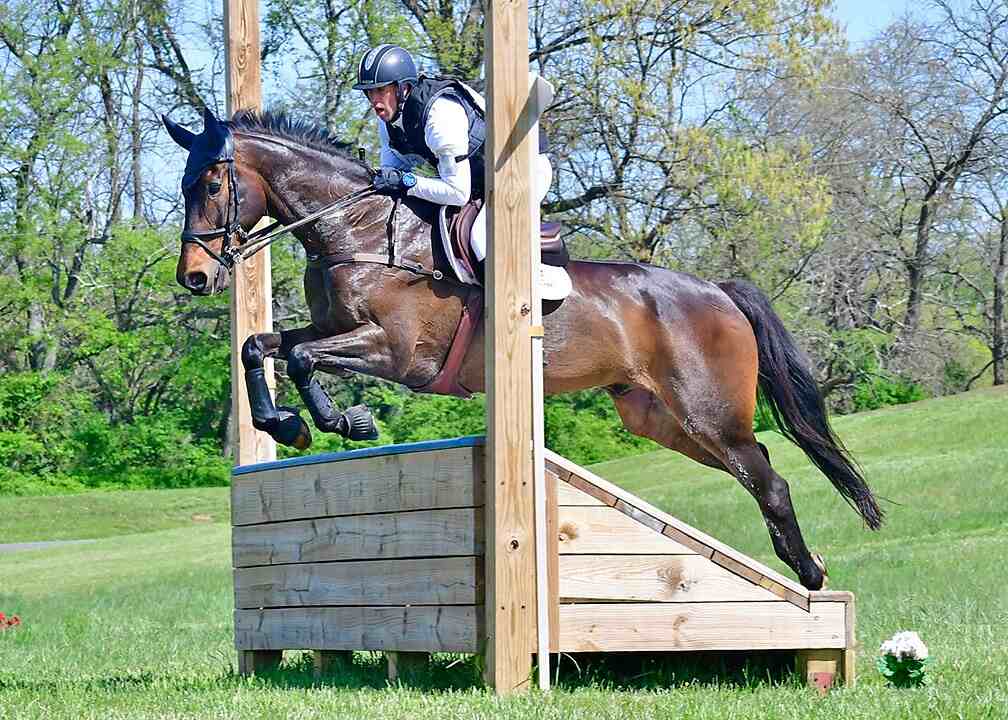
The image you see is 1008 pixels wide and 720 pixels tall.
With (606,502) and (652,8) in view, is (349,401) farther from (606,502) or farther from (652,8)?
(606,502)

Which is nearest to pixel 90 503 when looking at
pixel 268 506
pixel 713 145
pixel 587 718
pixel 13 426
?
pixel 13 426

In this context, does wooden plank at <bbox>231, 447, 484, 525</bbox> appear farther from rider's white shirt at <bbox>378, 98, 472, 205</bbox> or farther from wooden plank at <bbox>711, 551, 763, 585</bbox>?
rider's white shirt at <bbox>378, 98, 472, 205</bbox>

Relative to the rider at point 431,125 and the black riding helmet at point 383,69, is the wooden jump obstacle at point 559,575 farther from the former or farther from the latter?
the black riding helmet at point 383,69

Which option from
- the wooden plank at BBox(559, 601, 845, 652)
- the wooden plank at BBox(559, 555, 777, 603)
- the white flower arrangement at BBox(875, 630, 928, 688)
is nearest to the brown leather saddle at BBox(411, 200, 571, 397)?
the wooden plank at BBox(559, 555, 777, 603)

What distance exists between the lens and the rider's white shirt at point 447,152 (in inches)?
221

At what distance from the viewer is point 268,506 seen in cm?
558

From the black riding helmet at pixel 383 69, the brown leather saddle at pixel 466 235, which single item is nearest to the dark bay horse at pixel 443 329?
the brown leather saddle at pixel 466 235

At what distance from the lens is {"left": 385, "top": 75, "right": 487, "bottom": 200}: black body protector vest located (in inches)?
224

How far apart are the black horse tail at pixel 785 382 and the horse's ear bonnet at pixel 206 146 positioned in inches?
100

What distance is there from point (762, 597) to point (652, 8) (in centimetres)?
1672

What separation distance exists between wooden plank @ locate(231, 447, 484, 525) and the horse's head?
848mm

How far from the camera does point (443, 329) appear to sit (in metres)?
5.75

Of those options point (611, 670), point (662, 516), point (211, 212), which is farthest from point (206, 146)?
point (611, 670)

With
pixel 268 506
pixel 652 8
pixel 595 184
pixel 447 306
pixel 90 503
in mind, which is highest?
pixel 652 8
